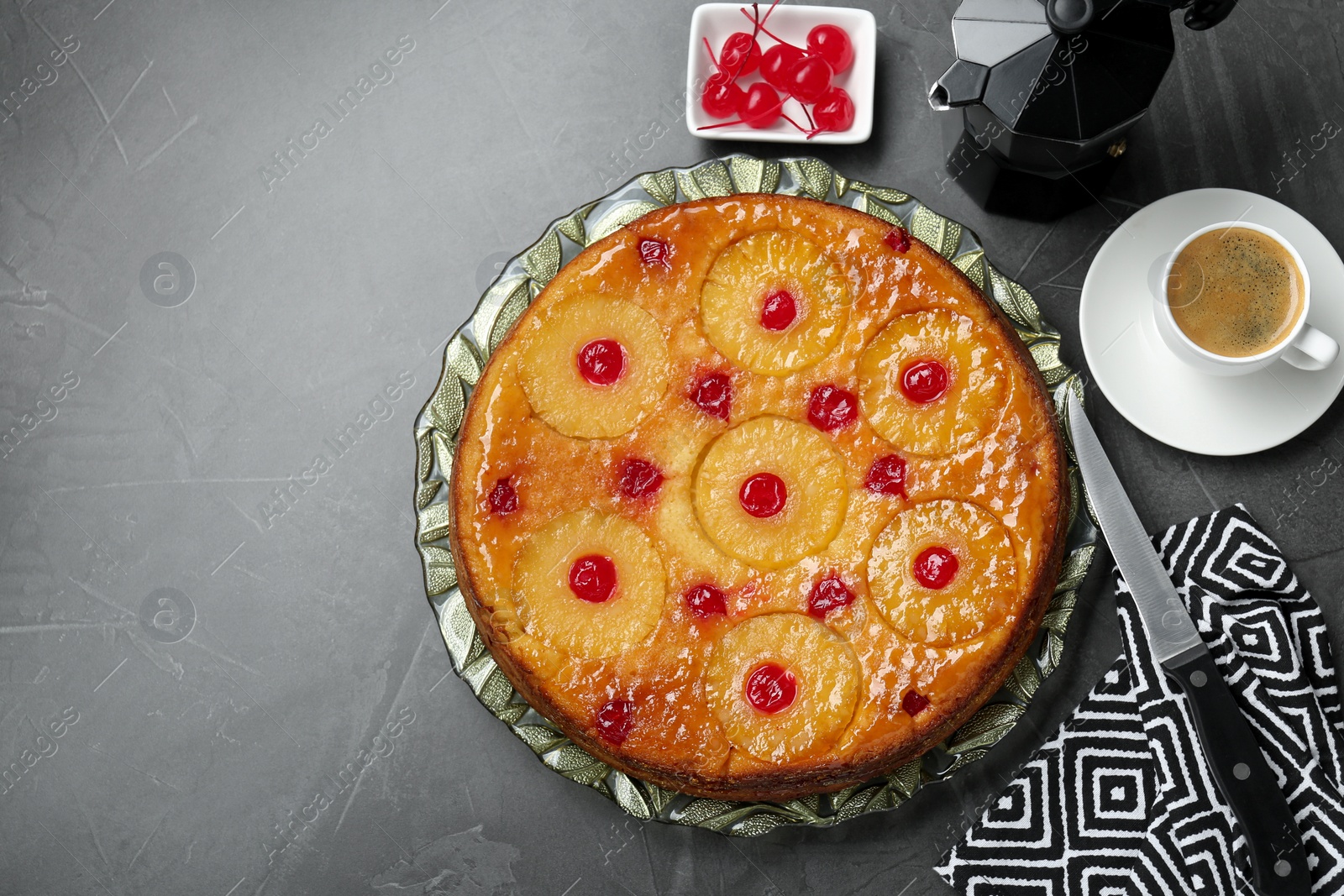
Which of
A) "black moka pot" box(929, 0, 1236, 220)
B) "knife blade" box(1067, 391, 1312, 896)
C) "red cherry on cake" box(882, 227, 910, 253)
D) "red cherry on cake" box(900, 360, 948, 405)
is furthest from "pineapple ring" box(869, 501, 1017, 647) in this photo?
"black moka pot" box(929, 0, 1236, 220)

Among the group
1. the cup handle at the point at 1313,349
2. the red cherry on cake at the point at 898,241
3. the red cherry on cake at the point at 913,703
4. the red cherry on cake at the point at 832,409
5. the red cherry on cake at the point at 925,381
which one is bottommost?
the cup handle at the point at 1313,349

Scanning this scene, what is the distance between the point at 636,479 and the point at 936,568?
848 mm

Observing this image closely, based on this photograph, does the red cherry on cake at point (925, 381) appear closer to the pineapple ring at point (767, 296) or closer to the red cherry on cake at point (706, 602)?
the pineapple ring at point (767, 296)

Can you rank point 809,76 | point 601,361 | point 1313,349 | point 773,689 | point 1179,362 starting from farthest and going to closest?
1. point 809,76
2. point 1179,362
3. point 1313,349
4. point 601,361
5. point 773,689

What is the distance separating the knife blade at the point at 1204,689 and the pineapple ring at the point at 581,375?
4.28 ft

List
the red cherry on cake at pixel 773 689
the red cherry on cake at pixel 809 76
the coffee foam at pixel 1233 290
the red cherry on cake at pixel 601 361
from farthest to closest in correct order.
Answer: the red cherry on cake at pixel 809 76, the coffee foam at pixel 1233 290, the red cherry on cake at pixel 601 361, the red cherry on cake at pixel 773 689

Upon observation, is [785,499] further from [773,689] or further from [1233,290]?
[1233,290]

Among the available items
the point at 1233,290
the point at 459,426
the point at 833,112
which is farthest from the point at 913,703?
the point at 833,112

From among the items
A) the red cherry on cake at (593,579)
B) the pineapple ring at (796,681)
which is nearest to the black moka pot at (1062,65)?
the pineapple ring at (796,681)

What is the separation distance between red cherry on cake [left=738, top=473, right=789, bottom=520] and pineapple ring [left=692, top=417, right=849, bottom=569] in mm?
14

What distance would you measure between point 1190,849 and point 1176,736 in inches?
13.4

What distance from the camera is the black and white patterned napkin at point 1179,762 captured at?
2.88 m

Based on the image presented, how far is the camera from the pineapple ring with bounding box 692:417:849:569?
2543 mm

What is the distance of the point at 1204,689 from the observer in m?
2.84
